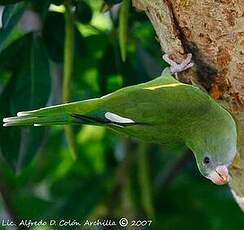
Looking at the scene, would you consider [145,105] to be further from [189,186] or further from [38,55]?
[189,186]

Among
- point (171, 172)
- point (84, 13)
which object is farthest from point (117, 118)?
point (171, 172)

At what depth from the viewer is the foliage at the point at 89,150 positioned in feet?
5.95

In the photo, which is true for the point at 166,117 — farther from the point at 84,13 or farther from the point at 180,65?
the point at 84,13

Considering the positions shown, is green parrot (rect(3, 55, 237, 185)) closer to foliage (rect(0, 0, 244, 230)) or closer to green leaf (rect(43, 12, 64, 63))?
foliage (rect(0, 0, 244, 230))

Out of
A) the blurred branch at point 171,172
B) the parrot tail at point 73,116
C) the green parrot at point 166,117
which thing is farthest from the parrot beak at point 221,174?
the blurred branch at point 171,172

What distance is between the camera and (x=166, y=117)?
1.55 meters

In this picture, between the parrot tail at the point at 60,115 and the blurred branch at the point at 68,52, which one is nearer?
the parrot tail at the point at 60,115

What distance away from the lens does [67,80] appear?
1.69 meters

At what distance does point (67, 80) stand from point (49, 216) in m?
0.72

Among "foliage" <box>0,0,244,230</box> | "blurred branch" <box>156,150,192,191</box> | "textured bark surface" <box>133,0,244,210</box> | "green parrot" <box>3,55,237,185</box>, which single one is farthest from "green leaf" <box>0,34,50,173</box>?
"blurred branch" <box>156,150,192,191</box>

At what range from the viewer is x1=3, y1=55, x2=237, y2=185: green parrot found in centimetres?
152

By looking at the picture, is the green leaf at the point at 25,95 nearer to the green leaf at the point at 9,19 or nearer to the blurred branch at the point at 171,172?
the green leaf at the point at 9,19

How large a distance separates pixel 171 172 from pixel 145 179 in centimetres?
23

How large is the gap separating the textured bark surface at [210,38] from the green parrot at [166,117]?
0.03 meters
